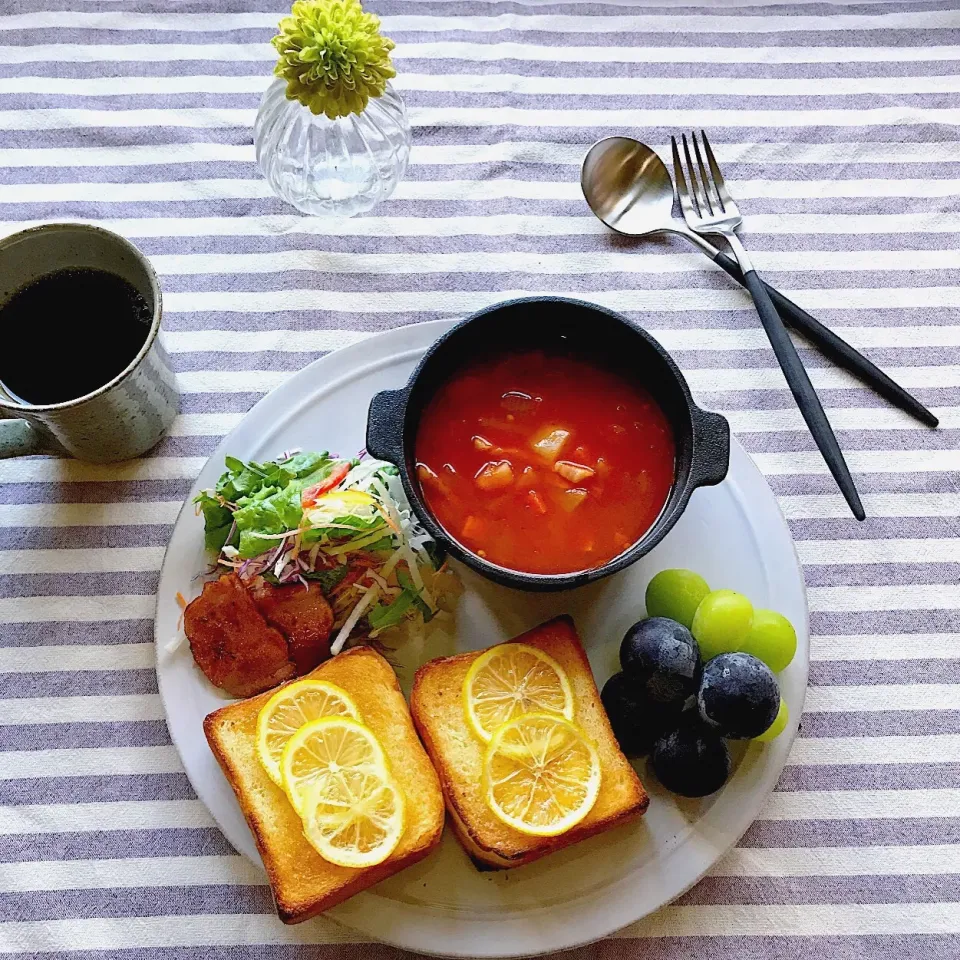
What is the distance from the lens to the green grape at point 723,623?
6.13 ft

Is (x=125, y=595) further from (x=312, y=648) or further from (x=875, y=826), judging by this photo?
(x=875, y=826)

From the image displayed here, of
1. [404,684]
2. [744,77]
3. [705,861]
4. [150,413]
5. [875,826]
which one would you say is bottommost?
[875,826]

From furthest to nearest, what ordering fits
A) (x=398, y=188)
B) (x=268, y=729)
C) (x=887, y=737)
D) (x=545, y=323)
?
(x=398, y=188), (x=887, y=737), (x=545, y=323), (x=268, y=729)

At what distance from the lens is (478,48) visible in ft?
8.41

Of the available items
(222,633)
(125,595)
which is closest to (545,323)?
(222,633)

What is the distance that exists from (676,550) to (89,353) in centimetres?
128

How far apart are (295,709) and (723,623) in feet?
2.69

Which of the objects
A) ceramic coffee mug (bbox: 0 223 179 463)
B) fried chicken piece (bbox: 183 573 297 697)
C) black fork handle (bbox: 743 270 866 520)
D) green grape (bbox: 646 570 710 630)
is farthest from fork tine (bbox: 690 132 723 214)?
fried chicken piece (bbox: 183 573 297 697)

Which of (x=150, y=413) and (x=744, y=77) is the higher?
(x=744, y=77)

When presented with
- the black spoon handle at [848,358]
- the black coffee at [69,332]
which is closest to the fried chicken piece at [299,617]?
the black coffee at [69,332]

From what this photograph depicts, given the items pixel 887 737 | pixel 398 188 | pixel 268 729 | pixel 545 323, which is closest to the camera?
pixel 268 729

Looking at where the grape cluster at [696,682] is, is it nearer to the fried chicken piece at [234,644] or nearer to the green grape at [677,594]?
the green grape at [677,594]

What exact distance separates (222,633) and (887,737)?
1409 mm

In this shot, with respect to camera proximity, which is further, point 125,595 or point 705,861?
point 125,595
